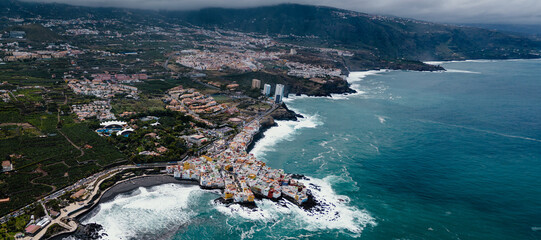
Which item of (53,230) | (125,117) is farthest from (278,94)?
(53,230)

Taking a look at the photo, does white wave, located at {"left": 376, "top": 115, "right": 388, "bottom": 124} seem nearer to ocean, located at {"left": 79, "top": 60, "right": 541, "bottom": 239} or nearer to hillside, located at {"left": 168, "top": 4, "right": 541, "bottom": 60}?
ocean, located at {"left": 79, "top": 60, "right": 541, "bottom": 239}

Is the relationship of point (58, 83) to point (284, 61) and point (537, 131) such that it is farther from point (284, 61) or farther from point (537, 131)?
point (537, 131)

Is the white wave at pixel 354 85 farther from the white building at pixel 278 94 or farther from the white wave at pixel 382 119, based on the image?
the white wave at pixel 382 119

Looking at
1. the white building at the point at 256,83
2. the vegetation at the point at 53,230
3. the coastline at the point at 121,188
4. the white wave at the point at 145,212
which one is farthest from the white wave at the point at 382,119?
the vegetation at the point at 53,230

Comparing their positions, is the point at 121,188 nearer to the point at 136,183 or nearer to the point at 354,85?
the point at 136,183

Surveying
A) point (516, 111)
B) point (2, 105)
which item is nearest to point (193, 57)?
point (2, 105)
